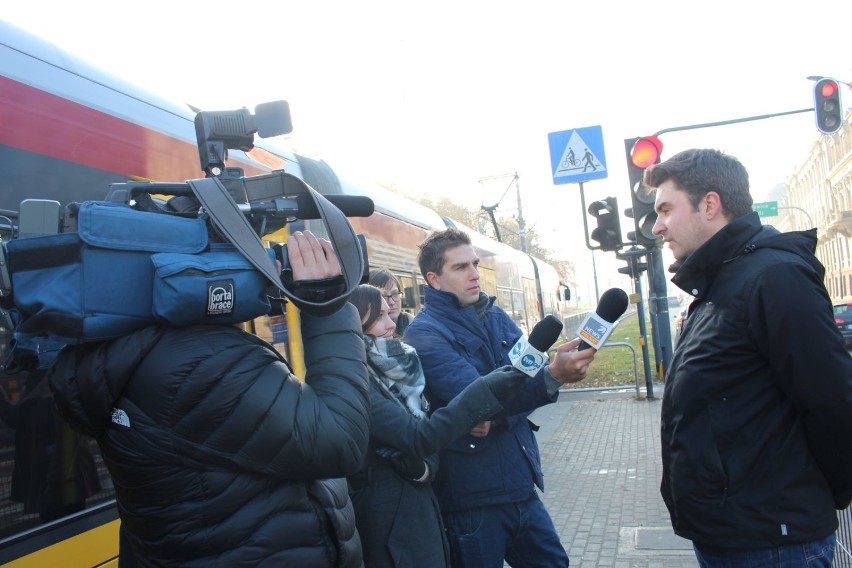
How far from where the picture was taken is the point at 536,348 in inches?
87.6

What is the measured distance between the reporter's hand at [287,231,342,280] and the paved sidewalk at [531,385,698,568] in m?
3.90

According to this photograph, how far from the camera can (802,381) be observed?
191cm

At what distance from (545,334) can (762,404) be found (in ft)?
2.18

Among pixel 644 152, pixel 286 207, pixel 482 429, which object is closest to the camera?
pixel 286 207

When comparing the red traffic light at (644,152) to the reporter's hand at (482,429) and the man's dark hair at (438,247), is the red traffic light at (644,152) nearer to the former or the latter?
the man's dark hair at (438,247)

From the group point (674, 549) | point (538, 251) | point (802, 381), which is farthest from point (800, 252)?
point (538, 251)

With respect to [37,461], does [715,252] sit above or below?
above

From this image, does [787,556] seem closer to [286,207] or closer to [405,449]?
[405,449]

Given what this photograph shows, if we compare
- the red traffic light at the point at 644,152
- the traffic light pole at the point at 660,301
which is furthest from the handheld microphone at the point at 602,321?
the traffic light pole at the point at 660,301

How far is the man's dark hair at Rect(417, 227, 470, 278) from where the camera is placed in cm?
296

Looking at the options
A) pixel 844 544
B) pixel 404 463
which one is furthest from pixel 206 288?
pixel 844 544

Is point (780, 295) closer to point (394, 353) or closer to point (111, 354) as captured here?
point (394, 353)

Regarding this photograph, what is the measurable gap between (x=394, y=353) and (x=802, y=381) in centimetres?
124

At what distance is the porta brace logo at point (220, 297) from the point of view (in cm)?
142
